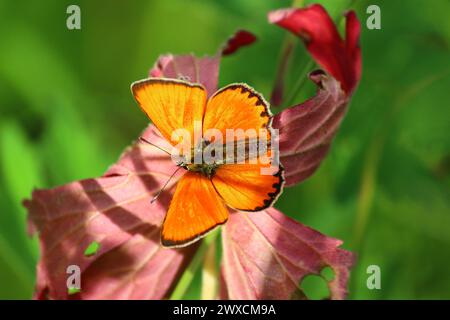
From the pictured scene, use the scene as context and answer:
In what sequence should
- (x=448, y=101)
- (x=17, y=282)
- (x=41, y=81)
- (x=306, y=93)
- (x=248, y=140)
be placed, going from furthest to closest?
(x=41, y=81)
(x=17, y=282)
(x=448, y=101)
(x=306, y=93)
(x=248, y=140)

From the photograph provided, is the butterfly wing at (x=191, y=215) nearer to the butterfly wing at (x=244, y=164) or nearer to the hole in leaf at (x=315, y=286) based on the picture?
the butterfly wing at (x=244, y=164)

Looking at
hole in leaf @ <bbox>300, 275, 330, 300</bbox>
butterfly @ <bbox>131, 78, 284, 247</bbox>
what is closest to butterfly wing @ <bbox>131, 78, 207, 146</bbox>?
butterfly @ <bbox>131, 78, 284, 247</bbox>

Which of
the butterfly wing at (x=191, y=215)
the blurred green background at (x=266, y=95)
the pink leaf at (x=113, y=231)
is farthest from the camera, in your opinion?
the blurred green background at (x=266, y=95)

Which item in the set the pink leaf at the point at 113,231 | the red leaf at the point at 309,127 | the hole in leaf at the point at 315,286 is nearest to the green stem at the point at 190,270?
the pink leaf at the point at 113,231

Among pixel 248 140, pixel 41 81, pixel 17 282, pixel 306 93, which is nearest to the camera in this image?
pixel 248 140

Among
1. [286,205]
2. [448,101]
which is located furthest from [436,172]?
[286,205]

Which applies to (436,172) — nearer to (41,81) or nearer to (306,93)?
(306,93)
